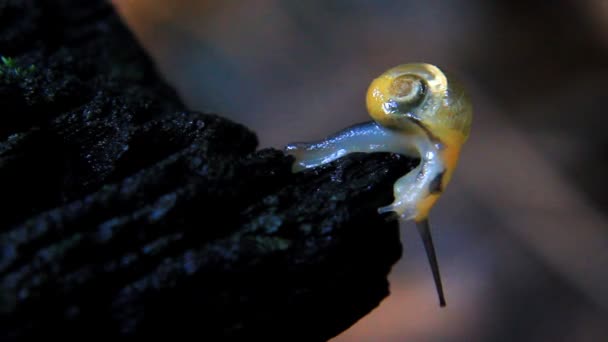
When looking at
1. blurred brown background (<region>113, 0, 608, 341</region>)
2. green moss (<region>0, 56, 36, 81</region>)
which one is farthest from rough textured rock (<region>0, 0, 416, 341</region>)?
blurred brown background (<region>113, 0, 608, 341</region>)

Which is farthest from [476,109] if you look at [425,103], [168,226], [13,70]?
[168,226]

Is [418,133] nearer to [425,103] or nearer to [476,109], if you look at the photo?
[425,103]

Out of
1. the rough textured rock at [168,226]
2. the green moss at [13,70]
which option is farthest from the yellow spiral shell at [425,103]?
the green moss at [13,70]

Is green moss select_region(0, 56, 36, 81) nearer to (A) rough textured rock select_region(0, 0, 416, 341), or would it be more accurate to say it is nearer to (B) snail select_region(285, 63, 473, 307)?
(A) rough textured rock select_region(0, 0, 416, 341)

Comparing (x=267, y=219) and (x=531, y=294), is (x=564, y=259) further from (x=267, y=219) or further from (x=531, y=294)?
(x=267, y=219)

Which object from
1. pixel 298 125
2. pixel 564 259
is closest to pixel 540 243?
pixel 564 259

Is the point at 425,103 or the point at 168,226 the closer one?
the point at 168,226

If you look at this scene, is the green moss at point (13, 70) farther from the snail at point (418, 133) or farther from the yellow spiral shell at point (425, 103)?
the yellow spiral shell at point (425, 103)
